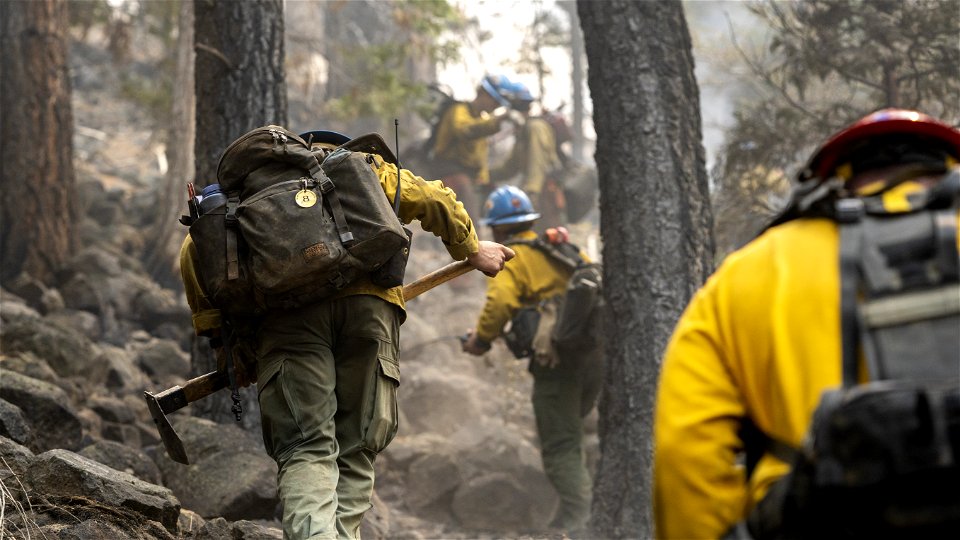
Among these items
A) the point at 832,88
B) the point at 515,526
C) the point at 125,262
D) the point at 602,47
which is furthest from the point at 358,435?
the point at 832,88

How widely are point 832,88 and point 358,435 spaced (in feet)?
33.7

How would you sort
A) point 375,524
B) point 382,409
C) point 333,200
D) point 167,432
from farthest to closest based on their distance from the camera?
point 375,524
point 167,432
point 382,409
point 333,200

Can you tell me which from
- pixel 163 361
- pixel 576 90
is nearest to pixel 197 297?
pixel 163 361

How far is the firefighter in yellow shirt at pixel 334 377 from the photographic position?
4.26 m

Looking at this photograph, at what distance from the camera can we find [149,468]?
19.9ft

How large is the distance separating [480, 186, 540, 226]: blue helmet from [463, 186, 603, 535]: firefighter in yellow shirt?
228 millimetres

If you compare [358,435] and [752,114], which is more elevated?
[752,114]

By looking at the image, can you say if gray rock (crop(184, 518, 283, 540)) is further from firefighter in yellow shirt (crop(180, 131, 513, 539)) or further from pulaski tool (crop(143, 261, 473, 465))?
firefighter in yellow shirt (crop(180, 131, 513, 539))

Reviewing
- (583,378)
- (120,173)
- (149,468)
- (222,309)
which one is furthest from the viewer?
(120,173)

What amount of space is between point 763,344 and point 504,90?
12.6m

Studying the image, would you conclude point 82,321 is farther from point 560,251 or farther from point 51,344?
point 560,251

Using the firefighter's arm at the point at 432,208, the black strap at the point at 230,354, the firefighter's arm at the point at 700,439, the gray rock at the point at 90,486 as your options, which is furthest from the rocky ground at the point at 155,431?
the firefighter's arm at the point at 700,439

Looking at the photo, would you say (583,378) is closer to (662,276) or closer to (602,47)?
(662,276)

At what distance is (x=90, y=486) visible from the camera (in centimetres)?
449
